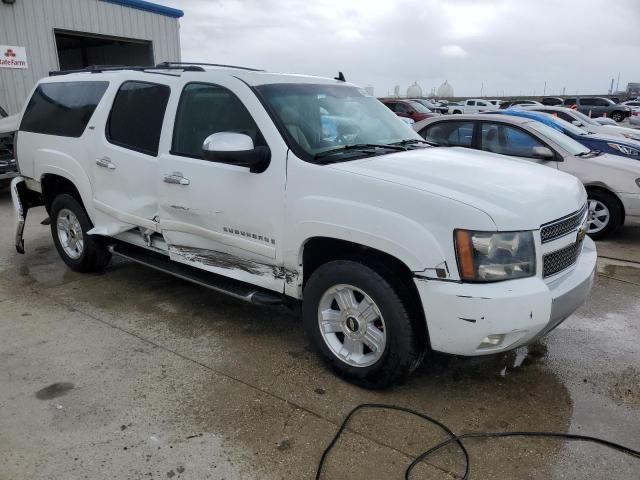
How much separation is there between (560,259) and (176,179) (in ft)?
8.70

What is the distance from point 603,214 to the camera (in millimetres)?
6711

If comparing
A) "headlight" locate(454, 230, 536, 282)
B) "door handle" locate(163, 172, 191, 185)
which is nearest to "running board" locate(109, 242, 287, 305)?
"door handle" locate(163, 172, 191, 185)

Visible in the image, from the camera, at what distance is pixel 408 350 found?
9.70ft

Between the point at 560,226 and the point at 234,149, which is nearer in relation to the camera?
the point at 560,226

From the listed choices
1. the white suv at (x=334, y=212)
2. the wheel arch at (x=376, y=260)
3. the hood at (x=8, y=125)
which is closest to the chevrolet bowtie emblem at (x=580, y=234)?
the white suv at (x=334, y=212)

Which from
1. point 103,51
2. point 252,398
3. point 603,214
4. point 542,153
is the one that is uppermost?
point 103,51

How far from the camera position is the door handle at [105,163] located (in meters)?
4.47

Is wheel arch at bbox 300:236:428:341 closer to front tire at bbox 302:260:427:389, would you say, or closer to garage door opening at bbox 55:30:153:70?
front tire at bbox 302:260:427:389

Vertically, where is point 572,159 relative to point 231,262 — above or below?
above

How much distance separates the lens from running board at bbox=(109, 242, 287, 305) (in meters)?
3.59

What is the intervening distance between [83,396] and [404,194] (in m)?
2.26

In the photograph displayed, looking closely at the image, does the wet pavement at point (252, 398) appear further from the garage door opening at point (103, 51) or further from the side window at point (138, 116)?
the garage door opening at point (103, 51)

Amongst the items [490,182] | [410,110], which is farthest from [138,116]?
[410,110]

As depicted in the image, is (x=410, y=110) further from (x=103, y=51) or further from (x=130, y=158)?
(x=130, y=158)
